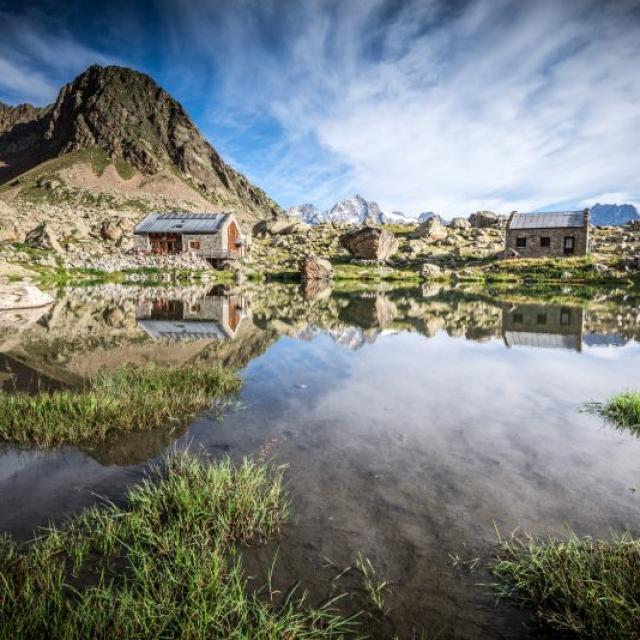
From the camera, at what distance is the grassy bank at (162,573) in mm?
3758

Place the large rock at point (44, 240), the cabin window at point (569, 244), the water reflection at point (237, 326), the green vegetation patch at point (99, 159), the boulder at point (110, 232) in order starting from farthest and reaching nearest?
the green vegetation patch at point (99, 159) → the boulder at point (110, 232) → the cabin window at point (569, 244) → the large rock at point (44, 240) → the water reflection at point (237, 326)

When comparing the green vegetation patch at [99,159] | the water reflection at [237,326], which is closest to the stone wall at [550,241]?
the water reflection at [237,326]

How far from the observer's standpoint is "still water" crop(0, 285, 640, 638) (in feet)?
16.5

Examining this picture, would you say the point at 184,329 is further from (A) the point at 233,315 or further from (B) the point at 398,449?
(B) the point at 398,449

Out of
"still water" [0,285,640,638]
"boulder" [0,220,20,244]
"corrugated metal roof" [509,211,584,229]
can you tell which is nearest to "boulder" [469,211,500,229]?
"corrugated metal roof" [509,211,584,229]

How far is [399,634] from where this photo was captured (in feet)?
13.3

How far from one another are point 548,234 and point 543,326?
49261 mm

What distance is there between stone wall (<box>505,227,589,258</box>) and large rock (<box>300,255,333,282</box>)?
99.0 ft

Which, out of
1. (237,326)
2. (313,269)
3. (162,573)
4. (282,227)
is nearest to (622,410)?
(162,573)

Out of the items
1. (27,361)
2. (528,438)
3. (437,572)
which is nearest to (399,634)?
(437,572)

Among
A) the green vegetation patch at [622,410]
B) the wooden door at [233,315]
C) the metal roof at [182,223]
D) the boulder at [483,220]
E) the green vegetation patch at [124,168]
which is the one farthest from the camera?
the green vegetation patch at [124,168]

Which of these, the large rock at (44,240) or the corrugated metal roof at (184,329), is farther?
the large rock at (44,240)

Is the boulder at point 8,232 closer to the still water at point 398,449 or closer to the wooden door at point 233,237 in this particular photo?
the wooden door at point 233,237

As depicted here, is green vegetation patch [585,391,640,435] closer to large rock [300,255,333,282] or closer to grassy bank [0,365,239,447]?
grassy bank [0,365,239,447]
